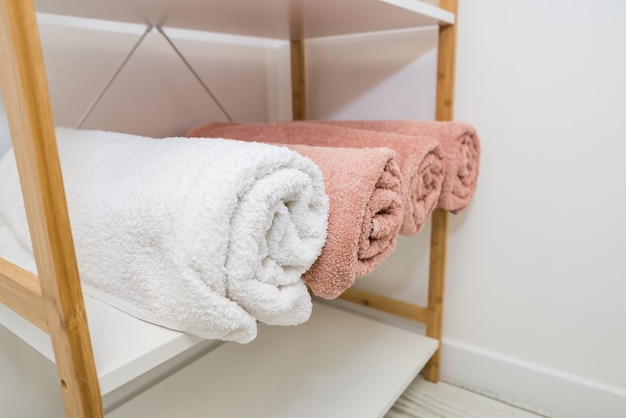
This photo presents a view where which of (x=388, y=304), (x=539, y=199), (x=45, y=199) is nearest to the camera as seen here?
(x=45, y=199)

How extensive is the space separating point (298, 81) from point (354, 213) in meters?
0.74

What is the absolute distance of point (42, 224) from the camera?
343 mm

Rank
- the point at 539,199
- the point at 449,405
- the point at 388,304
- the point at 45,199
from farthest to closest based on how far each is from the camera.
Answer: the point at 388,304
the point at 449,405
the point at 539,199
the point at 45,199

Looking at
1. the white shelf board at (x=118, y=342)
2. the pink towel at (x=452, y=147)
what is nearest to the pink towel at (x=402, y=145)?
the pink towel at (x=452, y=147)

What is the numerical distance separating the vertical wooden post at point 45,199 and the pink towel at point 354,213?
0.79 feet

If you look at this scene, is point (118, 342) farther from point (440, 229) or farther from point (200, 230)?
point (440, 229)

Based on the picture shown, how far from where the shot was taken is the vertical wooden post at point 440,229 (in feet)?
2.99

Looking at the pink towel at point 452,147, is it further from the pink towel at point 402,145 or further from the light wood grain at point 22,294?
the light wood grain at point 22,294

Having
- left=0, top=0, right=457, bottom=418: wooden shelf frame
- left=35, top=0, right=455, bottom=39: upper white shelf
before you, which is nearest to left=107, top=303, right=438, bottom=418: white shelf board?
left=0, top=0, right=457, bottom=418: wooden shelf frame

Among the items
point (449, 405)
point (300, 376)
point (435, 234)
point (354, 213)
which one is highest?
point (354, 213)

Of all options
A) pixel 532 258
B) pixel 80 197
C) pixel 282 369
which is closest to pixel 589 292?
pixel 532 258

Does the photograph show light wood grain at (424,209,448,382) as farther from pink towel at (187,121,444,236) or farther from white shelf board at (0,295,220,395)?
white shelf board at (0,295,220,395)

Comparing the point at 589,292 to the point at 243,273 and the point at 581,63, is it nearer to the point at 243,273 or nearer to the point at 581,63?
the point at 581,63

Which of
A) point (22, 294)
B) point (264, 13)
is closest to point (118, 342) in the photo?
point (22, 294)
